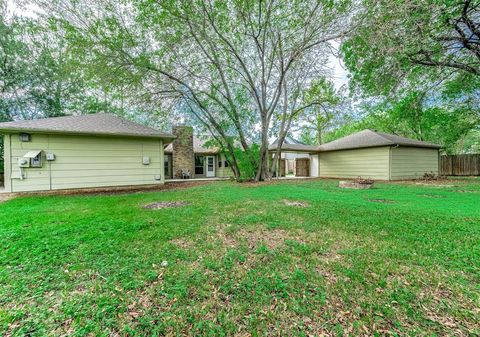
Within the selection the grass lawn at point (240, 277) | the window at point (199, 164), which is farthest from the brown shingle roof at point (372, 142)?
the grass lawn at point (240, 277)

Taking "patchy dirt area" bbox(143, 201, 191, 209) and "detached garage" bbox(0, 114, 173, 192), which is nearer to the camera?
"patchy dirt area" bbox(143, 201, 191, 209)

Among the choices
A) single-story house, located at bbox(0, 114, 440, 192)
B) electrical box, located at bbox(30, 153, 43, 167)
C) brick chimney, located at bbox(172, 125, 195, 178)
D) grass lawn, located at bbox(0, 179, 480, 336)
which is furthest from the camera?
brick chimney, located at bbox(172, 125, 195, 178)

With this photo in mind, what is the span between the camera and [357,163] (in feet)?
47.2

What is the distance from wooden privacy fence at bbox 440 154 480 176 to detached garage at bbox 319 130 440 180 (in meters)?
2.05

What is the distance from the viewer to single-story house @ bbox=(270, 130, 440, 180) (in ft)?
41.7

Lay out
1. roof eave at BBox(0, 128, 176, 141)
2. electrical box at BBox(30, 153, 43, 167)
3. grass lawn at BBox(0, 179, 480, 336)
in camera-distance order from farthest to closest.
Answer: electrical box at BBox(30, 153, 43, 167)
roof eave at BBox(0, 128, 176, 141)
grass lawn at BBox(0, 179, 480, 336)

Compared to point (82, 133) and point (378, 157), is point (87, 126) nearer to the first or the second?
point (82, 133)

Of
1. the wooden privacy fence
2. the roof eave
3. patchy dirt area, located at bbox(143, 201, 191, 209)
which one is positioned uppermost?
the roof eave

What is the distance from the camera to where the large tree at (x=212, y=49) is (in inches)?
293

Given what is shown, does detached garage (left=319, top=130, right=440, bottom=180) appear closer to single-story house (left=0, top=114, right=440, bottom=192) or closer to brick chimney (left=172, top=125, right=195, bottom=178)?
single-story house (left=0, top=114, right=440, bottom=192)

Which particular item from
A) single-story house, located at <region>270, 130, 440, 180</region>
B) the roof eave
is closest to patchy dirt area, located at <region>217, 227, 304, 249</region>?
the roof eave

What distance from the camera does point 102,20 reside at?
291 inches

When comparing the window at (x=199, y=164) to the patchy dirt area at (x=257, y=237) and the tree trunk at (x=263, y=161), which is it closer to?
the tree trunk at (x=263, y=161)

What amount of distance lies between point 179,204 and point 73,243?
282 centimetres
